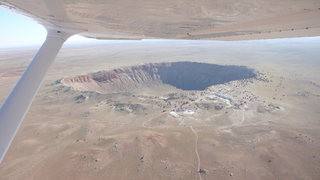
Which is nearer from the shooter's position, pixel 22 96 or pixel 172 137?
pixel 22 96

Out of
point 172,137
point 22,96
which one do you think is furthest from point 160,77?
point 22,96

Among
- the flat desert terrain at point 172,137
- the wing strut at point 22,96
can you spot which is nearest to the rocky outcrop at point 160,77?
the flat desert terrain at point 172,137

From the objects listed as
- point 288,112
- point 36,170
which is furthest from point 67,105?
point 288,112

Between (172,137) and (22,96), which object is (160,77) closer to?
(172,137)

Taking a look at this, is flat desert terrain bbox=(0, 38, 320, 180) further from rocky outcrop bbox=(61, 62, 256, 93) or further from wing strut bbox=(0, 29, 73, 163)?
wing strut bbox=(0, 29, 73, 163)

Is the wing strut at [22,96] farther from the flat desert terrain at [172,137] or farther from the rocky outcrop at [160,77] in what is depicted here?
the rocky outcrop at [160,77]

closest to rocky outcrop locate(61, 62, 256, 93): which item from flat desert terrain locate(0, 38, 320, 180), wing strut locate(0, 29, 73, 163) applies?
flat desert terrain locate(0, 38, 320, 180)
